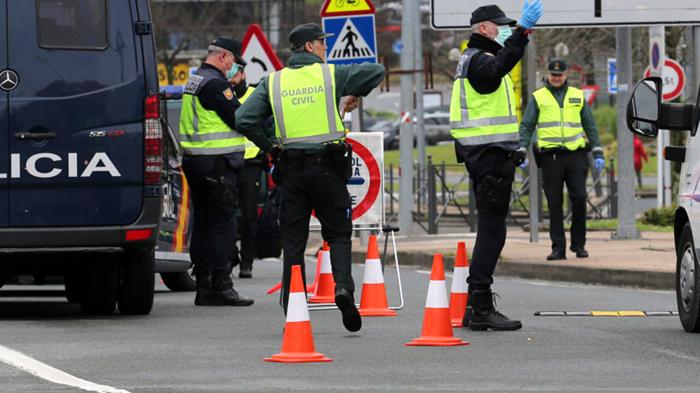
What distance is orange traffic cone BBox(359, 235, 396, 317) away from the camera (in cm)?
1301

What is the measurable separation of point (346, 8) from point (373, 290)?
8.25m

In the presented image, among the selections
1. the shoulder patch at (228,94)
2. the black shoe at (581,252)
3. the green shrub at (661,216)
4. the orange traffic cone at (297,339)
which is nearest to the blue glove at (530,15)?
the orange traffic cone at (297,339)

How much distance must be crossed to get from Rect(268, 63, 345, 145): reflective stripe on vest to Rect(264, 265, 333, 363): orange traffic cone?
5.17ft

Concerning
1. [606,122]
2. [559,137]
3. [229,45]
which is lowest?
[606,122]

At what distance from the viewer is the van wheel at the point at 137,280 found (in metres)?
12.9

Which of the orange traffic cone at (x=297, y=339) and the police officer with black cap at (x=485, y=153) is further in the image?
the police officer with black cap at (x=485, y=153)

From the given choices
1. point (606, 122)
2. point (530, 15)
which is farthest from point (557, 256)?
point (606, 122)

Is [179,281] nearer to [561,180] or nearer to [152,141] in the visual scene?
[561,180]

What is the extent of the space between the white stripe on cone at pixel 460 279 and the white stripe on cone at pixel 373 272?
3.60 feet

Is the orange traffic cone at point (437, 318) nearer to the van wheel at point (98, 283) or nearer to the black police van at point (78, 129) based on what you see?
the black police van at point (78, 129)

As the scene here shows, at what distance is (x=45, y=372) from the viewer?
30.7 feet

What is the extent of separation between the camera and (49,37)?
40.6 feet

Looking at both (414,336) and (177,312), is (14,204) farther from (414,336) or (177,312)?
(414,336)

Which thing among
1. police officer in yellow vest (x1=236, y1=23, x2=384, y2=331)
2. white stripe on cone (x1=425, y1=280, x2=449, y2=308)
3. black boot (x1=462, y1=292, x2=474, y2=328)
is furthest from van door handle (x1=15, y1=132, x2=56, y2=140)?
white stripe on cone (x1=425, y1=280, x2=449, y2=308)
